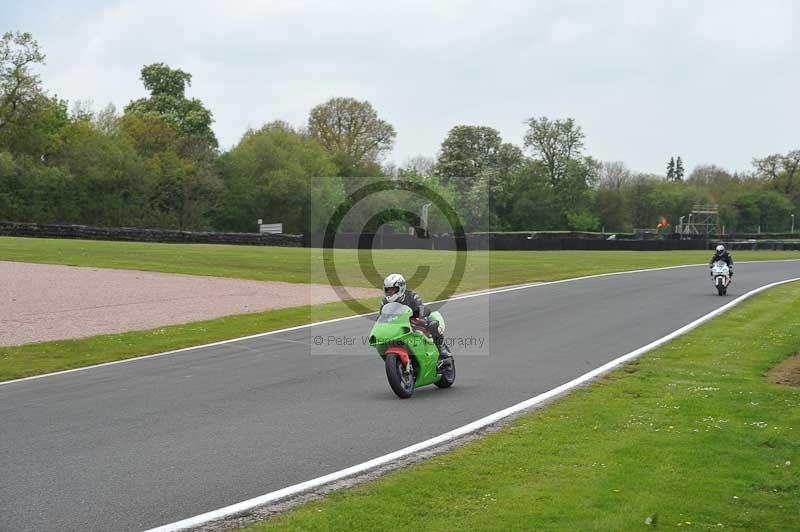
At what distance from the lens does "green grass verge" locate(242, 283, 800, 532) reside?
6367 mm

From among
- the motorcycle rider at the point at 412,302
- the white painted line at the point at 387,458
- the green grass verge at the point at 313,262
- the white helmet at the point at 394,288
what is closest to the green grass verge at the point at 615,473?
the white painted line at the point at 387,458

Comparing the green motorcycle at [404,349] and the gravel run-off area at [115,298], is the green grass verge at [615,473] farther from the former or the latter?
the gravel run-off area at [115,298]

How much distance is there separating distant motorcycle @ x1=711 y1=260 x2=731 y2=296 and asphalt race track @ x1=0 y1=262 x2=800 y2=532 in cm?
980

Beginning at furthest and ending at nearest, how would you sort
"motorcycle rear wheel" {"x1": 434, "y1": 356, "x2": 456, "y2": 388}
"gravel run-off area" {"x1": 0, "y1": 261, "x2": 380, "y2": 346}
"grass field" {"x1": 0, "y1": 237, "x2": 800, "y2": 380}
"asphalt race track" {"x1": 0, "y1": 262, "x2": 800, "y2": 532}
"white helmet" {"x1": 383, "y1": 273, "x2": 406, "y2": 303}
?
"gravel run-off area" {"x1": 0, "y1": 261, "x2": 380, "y2": 346} → "grass field" {"x1": 0, "y1": 237, "x2": 800, "y2": 380} → "motorcycle rear wheel" {"x1": 434, "y1": 356, "x2": 456, "y2": 388} → "white helmet" {"x1": 383, "y1": 273, "x2": 406, "y2": 303} → "asphalt race track" {"x1": 0, "y1": 262, "x2": 800, "y2": 532}

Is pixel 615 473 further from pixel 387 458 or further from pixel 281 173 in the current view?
pixel 281 173

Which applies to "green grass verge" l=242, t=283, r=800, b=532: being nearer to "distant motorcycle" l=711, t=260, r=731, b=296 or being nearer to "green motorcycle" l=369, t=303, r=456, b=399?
"green motorcycle" l=369, t=303, r=456, b=399

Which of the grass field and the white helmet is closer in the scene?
the white helmet

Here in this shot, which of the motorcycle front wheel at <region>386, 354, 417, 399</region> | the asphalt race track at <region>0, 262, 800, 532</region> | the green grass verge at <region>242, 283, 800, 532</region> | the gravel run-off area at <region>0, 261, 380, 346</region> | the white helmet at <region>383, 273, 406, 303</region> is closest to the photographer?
the green grass verge at <region>242, 283, 800, 532</region>

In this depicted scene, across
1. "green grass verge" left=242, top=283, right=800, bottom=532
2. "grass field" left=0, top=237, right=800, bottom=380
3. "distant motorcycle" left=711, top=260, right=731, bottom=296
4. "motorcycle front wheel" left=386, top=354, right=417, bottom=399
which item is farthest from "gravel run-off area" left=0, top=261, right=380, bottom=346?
"green grass verge" left=242, top=283, right=800, bottom=532

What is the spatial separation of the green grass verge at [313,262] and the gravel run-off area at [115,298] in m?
3.19

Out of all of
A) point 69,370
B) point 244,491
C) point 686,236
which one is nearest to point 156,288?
point 69,370

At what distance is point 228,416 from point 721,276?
Result: 22789 mm

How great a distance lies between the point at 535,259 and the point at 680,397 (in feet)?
121

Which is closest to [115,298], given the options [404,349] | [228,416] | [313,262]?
[404,349]
